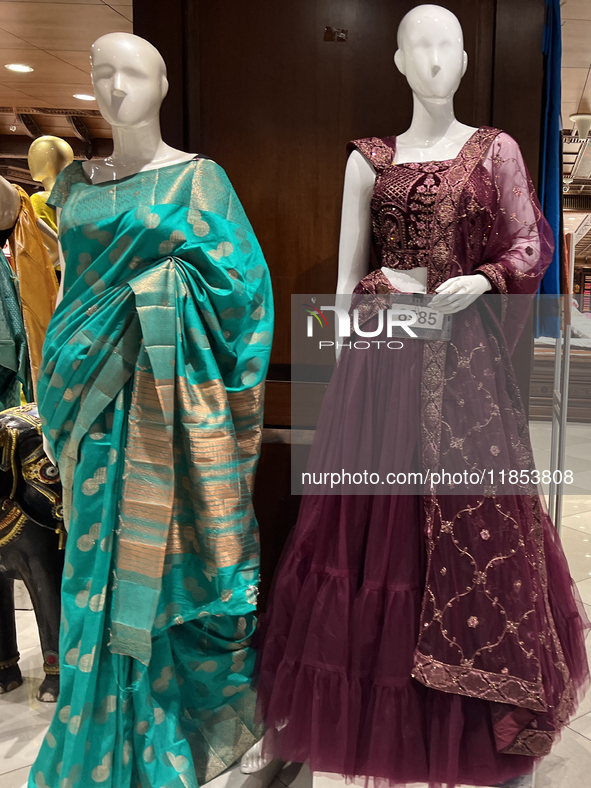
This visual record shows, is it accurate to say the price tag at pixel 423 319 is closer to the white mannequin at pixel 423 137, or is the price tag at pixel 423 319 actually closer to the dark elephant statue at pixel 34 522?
the white mannequin at pixel 423 137

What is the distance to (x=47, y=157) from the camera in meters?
2.58

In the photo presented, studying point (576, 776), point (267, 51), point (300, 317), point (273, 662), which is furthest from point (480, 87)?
point (576, 776)

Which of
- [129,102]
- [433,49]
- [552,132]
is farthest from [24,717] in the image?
[552,132]

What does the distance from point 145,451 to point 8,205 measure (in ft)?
4.00

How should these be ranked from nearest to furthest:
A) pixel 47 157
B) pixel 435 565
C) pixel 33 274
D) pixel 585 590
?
pixel 435 565
pixel 33 274
pixel 585 590
pixel 47 157

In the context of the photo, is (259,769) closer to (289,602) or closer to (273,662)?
(273,662)

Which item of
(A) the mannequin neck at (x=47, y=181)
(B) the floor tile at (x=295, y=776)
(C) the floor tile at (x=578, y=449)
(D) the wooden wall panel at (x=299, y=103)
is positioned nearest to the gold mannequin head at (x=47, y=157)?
(A) the mannequin neck at (x=47, y=181)

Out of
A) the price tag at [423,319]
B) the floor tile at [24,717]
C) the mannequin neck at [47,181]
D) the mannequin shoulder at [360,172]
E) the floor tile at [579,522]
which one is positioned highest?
the mannequin neck at [47,181]

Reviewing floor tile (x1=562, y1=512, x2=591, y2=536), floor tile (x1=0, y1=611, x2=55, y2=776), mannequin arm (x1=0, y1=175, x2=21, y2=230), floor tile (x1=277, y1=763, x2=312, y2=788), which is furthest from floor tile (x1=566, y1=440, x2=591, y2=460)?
mannequin arm (x1=0, y1=175, x2=21, y2=230)

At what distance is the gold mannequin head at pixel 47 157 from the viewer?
2.58 m

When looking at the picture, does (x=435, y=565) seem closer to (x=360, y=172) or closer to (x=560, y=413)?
(x=560, y=413)

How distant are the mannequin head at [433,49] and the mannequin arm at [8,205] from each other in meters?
1.40

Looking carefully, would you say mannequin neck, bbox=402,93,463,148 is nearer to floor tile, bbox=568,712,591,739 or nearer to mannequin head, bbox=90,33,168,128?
mannequin head, bbox=90,33,168,128

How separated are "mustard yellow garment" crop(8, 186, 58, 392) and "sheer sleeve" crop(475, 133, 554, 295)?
1.42m
